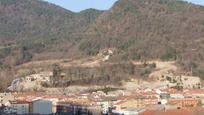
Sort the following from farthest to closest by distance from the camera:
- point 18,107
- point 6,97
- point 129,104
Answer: point 6,97, point 129,104, point 18,107

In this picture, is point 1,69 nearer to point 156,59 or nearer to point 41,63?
point 41,63

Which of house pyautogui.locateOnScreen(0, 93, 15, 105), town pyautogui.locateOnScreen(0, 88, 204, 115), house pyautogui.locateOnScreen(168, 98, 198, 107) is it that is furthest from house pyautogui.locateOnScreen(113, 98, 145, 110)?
house pyautogui.locateOnScreen(0, 93, 15, 105)

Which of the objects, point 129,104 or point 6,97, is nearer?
point 129,104

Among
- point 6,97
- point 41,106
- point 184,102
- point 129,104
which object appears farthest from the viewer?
point 6,97

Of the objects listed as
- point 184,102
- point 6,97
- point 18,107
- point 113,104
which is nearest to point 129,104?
point 113,104

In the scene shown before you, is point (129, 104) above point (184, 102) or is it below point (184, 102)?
below

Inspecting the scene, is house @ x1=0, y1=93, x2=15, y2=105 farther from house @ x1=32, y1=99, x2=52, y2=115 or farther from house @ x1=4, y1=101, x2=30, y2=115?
house @ x1=4, y1=101, x2=30, y2=115

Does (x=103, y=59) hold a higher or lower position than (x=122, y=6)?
lower

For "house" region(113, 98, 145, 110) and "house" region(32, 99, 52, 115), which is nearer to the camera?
"house" region(32, 99, 52, 115)

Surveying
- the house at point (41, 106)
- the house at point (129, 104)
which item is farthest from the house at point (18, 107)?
the house at point (129, 104)

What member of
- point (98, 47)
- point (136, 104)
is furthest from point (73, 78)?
point (136, 104)

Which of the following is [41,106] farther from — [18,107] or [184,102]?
[184,102]
